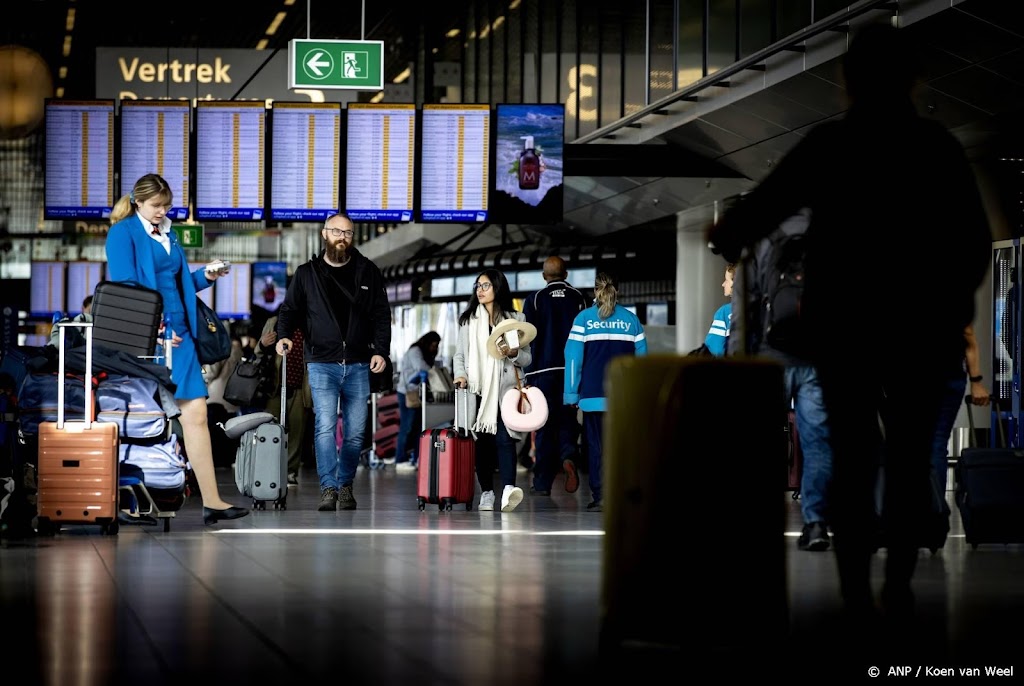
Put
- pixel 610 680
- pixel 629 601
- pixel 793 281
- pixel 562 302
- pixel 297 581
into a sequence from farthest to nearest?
pixel 562 302, pixel 793 281, pixel 297 581, pixel 629 601, pixel 610 680

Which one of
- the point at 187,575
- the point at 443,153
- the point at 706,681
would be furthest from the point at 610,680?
the point at 443,153

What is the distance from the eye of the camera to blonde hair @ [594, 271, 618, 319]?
11586 millimetres

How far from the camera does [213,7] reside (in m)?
31.6

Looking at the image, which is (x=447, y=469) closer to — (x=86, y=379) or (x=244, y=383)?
(x=244, y=383)

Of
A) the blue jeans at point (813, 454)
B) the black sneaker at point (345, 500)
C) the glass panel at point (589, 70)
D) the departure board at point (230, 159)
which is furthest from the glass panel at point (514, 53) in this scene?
the blue jeans at point (813, 454)

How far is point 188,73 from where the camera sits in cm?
2489

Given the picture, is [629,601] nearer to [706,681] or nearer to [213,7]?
[706,681]

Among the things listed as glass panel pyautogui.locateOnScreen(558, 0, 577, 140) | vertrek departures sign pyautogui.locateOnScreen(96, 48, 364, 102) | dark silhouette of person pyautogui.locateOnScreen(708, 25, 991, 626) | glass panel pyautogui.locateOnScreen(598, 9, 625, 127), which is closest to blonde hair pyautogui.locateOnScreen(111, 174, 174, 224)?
dark silhouette of person pyautogui.locateOnScreen(708, 25, 991, 626)

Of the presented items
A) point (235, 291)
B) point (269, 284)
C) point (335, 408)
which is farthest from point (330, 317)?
point (269, 284)

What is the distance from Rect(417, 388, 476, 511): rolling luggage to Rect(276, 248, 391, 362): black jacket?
0.76 m

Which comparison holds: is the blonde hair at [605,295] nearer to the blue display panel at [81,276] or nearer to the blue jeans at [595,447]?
the blue jeans at [595,447]

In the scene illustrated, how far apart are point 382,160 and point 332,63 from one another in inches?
45.3

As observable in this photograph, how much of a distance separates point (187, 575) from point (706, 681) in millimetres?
3078

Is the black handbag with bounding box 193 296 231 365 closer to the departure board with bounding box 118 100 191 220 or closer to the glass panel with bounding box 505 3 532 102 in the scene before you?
the departure board with bounding box 118 100 191 220
